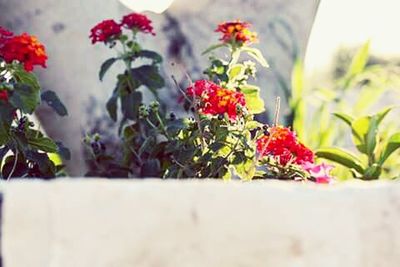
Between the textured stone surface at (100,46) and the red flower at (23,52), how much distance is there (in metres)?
0.79

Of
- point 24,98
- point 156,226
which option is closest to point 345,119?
point 24,98

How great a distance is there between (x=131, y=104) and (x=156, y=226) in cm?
175

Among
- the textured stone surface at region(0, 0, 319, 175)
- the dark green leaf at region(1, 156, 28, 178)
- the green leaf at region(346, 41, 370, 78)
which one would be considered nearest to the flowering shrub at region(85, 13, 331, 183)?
the textured stone surface at region(0, 0, 319, 175)

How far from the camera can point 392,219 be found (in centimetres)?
145

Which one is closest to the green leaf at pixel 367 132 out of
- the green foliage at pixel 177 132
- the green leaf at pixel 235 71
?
the green foliage at pixel 177 132

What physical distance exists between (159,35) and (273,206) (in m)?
2.20

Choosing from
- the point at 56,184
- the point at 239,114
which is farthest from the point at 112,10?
the point at 56,184

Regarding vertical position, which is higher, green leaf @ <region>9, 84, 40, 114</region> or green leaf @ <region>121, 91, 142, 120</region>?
green leaf @ <region>9, 84, 40, 114</region>

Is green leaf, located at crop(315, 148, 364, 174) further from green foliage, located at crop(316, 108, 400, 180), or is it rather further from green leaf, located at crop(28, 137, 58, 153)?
green leaf, located at crop(28, 137, 58, 153)

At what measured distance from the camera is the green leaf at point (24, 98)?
2443 mm

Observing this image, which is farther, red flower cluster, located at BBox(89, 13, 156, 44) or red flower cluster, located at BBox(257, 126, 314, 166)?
red flower cluster, located at BBox(89, 13, 156, 44)

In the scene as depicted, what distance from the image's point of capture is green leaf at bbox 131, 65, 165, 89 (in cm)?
310

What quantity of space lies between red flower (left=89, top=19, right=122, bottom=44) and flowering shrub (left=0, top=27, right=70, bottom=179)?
0.32 metres

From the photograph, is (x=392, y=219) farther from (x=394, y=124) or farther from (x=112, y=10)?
(x=394, y=124)
